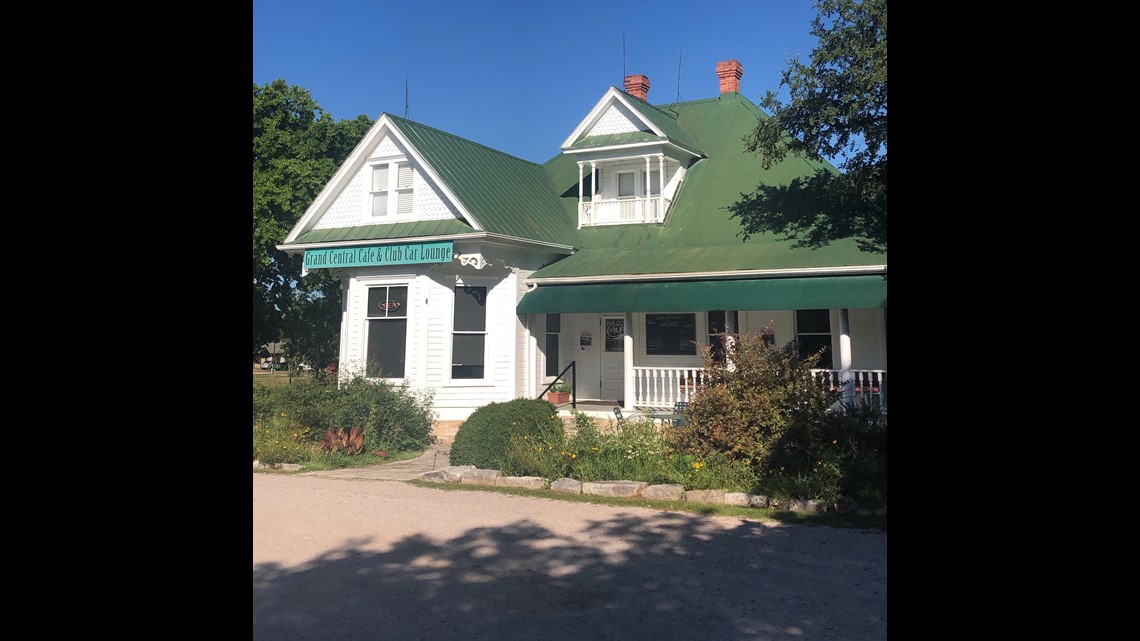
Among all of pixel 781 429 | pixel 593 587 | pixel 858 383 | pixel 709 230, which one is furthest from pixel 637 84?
pixel 593 587

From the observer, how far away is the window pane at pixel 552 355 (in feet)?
67.9

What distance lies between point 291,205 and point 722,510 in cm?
1810

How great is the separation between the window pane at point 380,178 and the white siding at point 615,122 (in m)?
5.11

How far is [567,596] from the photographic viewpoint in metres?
6.80

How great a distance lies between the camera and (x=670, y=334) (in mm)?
20344

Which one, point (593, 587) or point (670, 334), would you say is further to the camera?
point (670, 334)

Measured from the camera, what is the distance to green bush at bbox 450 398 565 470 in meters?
13.3

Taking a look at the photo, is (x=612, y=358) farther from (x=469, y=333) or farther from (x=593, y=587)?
(x=593, y=587)

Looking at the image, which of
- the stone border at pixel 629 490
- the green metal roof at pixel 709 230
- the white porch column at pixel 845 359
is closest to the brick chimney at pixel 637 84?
the green metal roof at pixel 709 230

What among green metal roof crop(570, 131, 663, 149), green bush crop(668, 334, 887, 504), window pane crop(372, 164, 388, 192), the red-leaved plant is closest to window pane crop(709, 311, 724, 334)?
green metal roof crop(570, 131, 663, 149)

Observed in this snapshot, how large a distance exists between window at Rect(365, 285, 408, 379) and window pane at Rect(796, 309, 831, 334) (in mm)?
8541

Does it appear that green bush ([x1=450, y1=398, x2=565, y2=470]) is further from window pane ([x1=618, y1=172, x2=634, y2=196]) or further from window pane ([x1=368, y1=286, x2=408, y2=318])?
window pane ([x1=618, y1=172, x2=634, y2=196])
